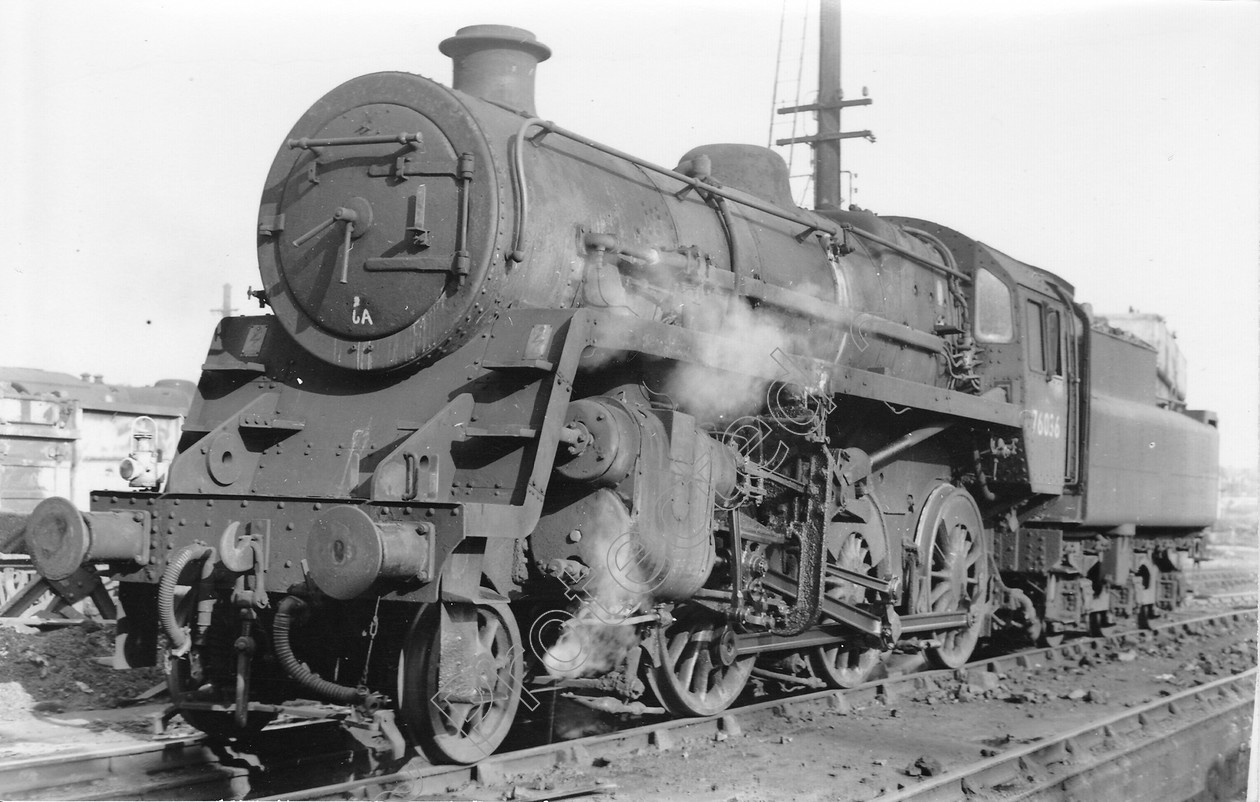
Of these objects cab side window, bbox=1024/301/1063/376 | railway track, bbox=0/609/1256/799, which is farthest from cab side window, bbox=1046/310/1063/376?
railway track, bbox=0/609/1256/799

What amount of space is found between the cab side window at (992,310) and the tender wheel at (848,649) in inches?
Result: 97.6

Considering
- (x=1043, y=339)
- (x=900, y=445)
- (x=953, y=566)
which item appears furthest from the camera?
(x=1043, y=339)

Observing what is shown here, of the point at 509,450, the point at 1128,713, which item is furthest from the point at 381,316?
the point at 1128,713

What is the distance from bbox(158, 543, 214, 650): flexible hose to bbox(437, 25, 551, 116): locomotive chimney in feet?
9.45

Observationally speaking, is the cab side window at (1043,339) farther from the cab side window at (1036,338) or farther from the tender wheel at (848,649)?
the tender wheel at (848,649)

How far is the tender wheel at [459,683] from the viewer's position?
5.09 m

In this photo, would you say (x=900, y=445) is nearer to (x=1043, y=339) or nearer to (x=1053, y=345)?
(x=1043, y=339)

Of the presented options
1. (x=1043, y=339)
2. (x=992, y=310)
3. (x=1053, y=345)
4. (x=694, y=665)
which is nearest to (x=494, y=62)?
(x=694, y=665)

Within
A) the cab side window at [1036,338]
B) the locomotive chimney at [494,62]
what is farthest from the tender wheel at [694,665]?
the cab side window at [1036,338]

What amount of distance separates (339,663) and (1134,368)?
9.71 m

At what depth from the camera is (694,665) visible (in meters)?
7.11

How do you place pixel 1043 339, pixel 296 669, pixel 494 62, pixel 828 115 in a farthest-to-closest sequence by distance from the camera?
pixel 828 115
pixel 1043 339
pixel 494 62
pixel 296 669

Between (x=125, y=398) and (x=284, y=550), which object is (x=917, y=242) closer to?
(x=284, y=550)

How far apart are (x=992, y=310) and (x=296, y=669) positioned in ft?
22.5
